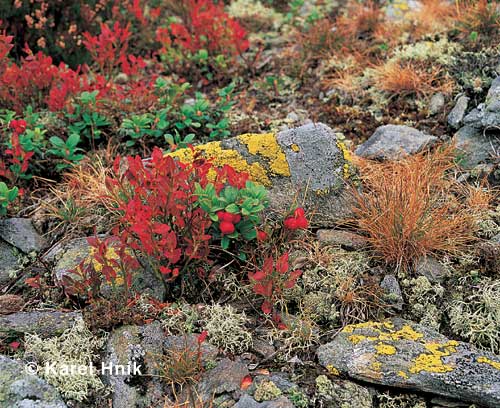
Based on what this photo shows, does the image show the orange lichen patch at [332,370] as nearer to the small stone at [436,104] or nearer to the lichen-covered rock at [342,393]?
the lichen-covered rock at [342,393]

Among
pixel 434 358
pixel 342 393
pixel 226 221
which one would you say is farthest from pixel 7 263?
pixel 434 358

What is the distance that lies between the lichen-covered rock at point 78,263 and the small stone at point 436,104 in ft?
9.24

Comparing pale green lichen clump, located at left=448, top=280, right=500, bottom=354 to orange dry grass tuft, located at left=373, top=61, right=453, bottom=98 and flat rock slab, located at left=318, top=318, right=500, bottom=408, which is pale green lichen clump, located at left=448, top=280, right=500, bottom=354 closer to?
flat rock slab, located at left=318, top=318, right=500, bottom=408

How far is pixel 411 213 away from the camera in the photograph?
367 centimetres

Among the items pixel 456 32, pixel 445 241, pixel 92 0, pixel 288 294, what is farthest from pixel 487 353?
pixel 92 0

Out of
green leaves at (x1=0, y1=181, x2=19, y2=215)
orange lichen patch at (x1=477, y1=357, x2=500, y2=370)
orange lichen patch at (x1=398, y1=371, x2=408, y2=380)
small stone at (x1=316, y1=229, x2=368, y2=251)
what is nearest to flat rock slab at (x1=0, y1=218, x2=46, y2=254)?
green leaves at (x1=0, y1=181, x2=19, y2=215)

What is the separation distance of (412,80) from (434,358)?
2.89m

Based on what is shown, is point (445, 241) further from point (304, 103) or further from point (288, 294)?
point (304, 103)

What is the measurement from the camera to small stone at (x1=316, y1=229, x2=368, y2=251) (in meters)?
3.84

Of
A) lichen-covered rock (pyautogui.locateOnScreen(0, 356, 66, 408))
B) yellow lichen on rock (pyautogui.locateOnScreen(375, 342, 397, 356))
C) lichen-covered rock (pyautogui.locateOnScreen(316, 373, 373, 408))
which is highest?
yellow lichen on rock (pyautogui.locateOnScreen(375, 342, 397, 356))

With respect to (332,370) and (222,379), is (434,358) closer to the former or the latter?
(332,370)

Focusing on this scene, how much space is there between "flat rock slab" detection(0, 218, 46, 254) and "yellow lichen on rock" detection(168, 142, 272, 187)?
106cm

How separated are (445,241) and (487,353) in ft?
2.70

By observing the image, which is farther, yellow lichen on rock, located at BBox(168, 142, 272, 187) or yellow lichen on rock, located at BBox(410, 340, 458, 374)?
yellow lichen on rock, located at BBox(168, 142, 272, 187)
